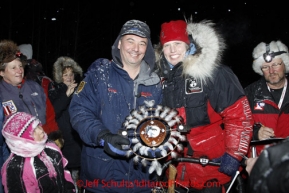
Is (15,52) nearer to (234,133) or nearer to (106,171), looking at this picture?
(106,171)

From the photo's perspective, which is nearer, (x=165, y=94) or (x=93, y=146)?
(x=93, y=146)

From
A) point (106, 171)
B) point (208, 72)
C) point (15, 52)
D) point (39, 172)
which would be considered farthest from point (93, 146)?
point (15, 52)

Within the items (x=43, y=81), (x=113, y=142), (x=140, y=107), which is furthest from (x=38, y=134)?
(x=43, y=81)

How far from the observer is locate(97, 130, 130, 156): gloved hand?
2.61m

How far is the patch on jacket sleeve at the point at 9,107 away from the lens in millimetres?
3949

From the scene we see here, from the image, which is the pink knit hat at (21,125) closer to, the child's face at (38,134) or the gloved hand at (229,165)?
the child's face at (38,134)

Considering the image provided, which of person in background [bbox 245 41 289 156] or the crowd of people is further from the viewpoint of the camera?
person in background [bbox 245 41 289 156]

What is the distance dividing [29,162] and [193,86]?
200cm

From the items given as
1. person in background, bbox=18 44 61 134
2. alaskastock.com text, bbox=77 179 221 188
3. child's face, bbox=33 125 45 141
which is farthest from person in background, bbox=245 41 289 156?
person in background, bbox=18 44 61 134

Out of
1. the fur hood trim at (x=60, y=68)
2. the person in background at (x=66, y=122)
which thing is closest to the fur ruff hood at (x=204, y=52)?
the person in background at (x=66, y=122)

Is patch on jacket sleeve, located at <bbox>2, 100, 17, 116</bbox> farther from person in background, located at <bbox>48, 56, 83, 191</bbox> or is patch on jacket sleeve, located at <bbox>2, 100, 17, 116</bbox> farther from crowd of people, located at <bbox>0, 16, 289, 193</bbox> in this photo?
person in background, located at <bbox>48, 56, 83, 191</bbox>

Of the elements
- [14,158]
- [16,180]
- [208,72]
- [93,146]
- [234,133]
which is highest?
[208,72]

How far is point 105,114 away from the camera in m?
3.05

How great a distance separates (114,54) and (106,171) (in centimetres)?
135
